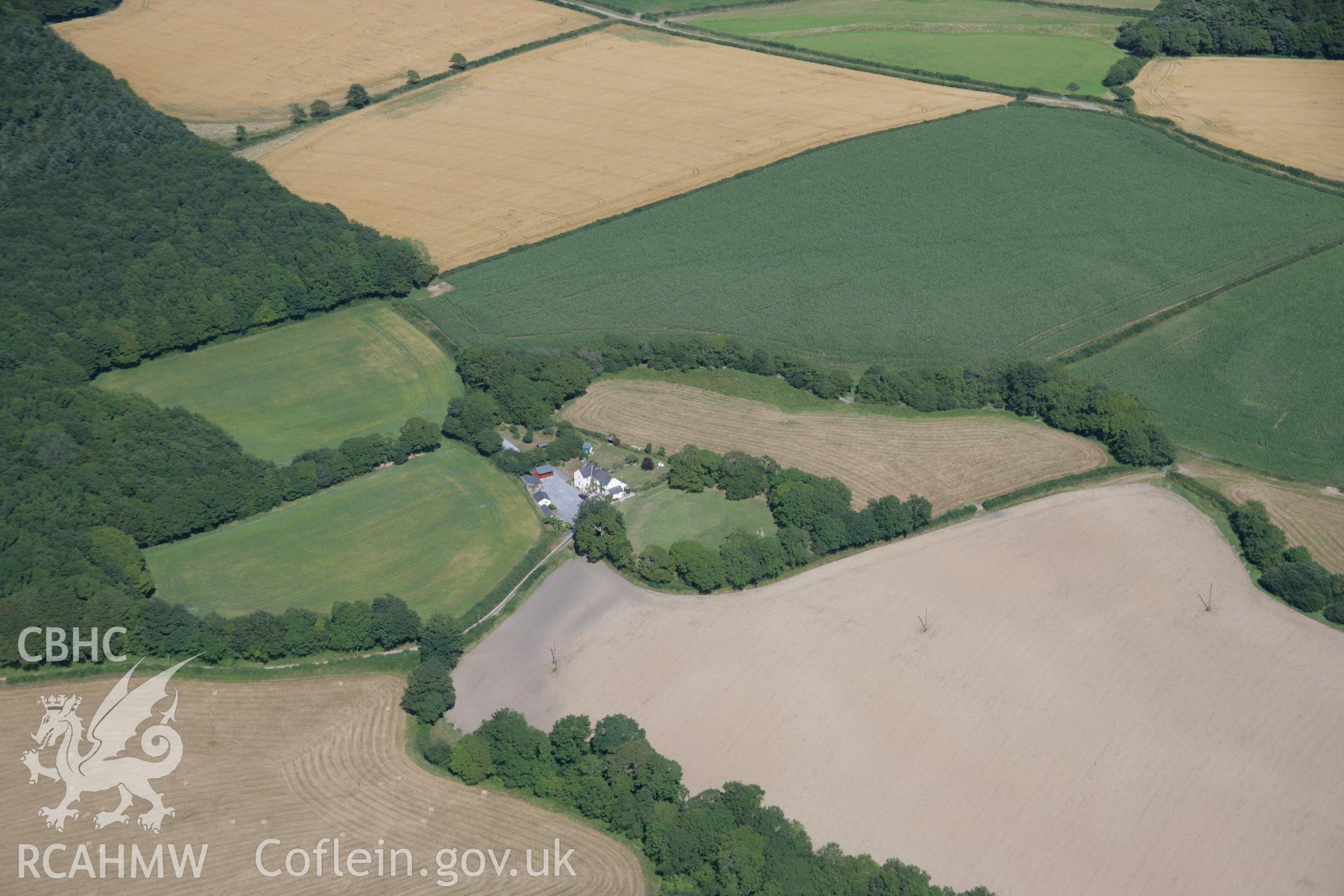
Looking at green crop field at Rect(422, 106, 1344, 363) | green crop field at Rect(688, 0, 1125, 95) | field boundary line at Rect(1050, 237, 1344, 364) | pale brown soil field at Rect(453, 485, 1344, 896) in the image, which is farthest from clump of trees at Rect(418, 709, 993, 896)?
green crop field at Rect(688, 0, 1125, 95)

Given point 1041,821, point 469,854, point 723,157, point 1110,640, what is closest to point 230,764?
point 469,854

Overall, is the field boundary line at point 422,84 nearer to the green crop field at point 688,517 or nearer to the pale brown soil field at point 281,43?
the pale brown soil field at point 281,43

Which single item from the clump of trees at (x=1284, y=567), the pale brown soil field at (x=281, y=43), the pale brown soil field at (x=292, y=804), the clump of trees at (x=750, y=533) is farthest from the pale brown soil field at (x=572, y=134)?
the clump of trees at (x=1284, y=567)

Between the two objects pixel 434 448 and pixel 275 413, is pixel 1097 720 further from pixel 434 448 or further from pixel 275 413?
pixel 275 413

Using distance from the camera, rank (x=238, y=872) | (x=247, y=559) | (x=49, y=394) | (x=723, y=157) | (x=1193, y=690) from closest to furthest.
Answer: (x=238, y=872) < (x=1193, y=690) < (x=247, y=559) < (x=49, y=394) < (x=723, y=157)

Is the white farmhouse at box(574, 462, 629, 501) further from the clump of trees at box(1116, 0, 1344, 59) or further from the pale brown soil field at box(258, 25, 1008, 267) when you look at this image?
the clump of trees at box(1116, 0, 1344, 59)

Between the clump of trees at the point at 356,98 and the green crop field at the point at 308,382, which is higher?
the clump of trees at the point at 356,98
